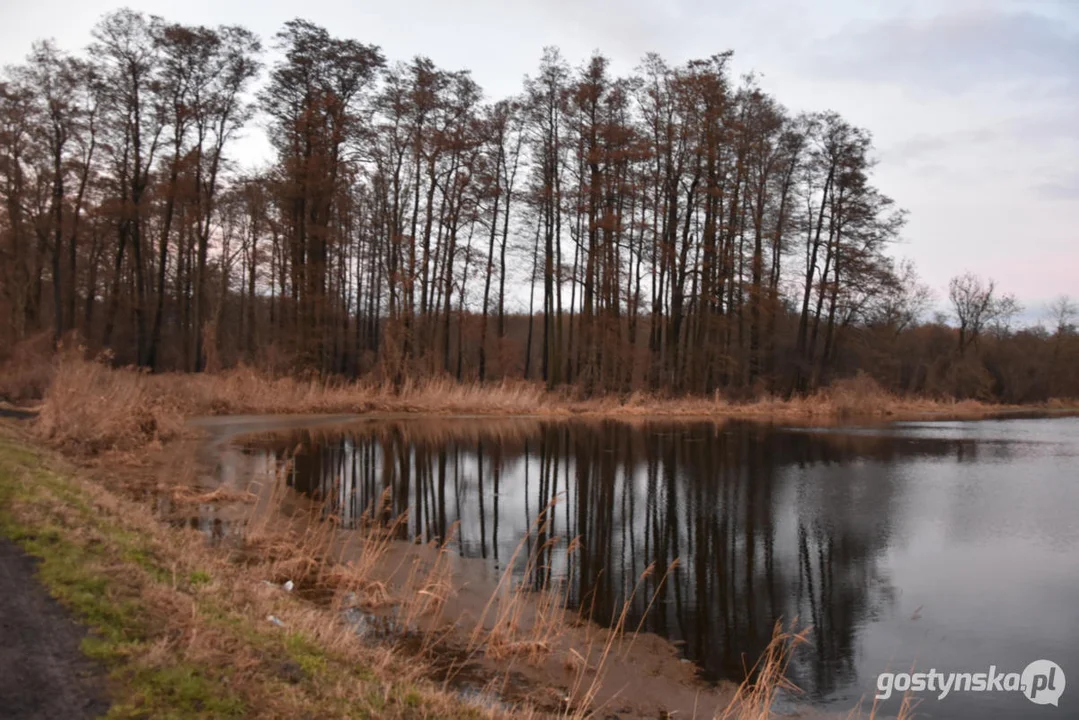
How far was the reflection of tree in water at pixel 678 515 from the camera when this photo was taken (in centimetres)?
702

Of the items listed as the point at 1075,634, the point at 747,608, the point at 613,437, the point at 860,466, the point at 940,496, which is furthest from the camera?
the point at 613,437

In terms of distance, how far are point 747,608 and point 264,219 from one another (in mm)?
32779

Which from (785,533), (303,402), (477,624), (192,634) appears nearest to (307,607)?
(477,624)

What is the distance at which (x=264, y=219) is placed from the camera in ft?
116

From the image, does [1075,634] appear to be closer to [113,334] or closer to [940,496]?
[940,496]

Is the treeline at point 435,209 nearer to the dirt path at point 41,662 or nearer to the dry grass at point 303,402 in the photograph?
the dry grass at point 303,402

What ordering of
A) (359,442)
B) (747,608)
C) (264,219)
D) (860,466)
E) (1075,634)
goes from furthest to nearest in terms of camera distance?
(264,219) → (359,442) → (860,466) → (747,608) → (1075,634)

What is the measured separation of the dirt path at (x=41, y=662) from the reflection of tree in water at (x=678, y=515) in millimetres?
4128

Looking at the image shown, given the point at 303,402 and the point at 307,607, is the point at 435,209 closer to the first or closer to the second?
the point at 303,402

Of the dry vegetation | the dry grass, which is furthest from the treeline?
the dry vegetation

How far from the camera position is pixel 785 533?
10188mm

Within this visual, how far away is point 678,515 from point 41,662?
28.8ft

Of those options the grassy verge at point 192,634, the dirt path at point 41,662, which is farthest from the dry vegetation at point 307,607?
the dirt path at point 41,662

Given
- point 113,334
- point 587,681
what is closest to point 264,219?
point 113,334
